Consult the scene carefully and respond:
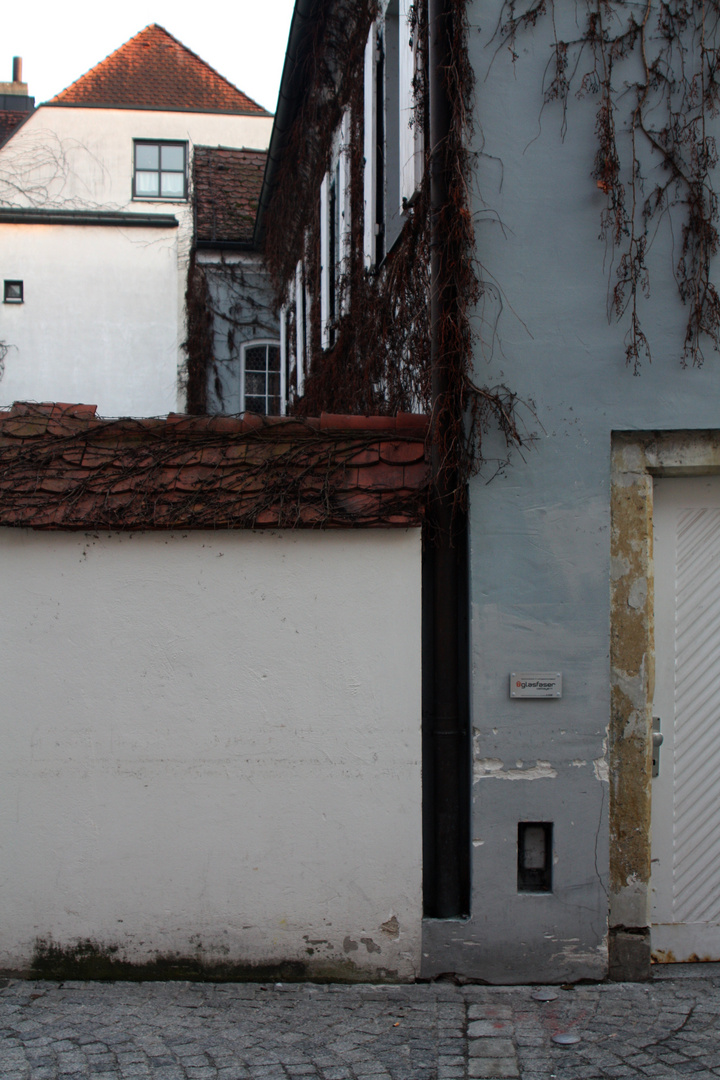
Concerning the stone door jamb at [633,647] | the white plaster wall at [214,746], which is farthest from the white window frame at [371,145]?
the white plaster wall at [214,746]

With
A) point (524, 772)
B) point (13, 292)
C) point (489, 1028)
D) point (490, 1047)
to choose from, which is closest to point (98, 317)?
point (13, 292)

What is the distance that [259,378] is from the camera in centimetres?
1655

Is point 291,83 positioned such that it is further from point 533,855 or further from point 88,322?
point 88,322

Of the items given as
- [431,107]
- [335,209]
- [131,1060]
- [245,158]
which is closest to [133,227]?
[245,158]

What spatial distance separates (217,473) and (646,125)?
258 centimetres

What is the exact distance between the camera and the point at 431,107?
4.45 m

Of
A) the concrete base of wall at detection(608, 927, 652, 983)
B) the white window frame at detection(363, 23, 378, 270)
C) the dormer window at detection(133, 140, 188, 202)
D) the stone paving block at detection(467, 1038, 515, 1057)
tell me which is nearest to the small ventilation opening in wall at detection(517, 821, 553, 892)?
the concrete base of wall at detection(608, 927, 652, 983)

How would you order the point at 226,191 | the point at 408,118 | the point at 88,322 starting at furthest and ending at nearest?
1. the point at 226,191
2. the point at 88,322
3. the point at 408,118

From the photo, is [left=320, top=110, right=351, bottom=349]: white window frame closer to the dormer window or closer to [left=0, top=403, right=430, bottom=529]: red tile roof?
[left=0, top=403, right=430, bottom=529]: red tile roof

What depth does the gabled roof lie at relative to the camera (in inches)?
740

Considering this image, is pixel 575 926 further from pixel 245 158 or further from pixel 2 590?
pixel 245 158

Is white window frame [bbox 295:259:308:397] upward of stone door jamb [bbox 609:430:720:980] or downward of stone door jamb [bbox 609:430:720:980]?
upward

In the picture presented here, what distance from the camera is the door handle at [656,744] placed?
446cm

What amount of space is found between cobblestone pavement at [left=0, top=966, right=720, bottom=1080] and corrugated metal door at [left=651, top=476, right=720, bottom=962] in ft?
1.28
